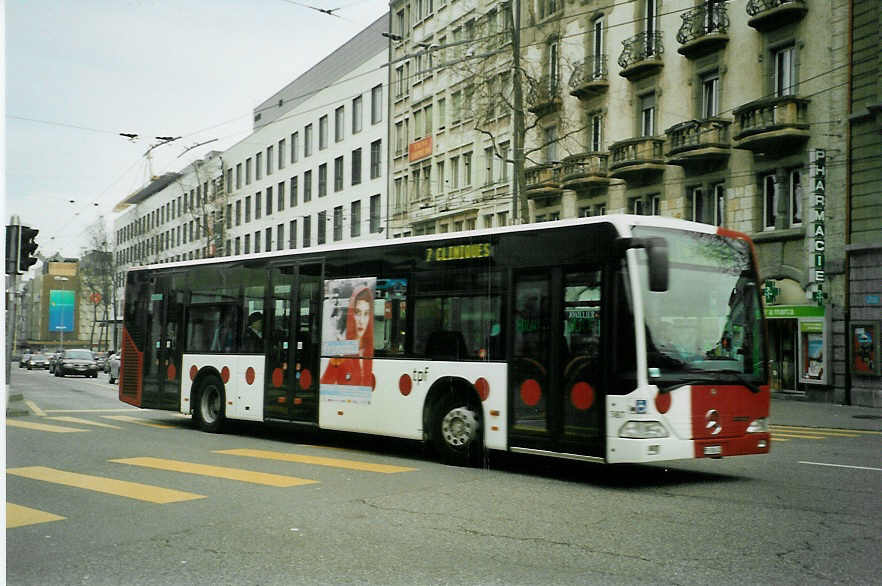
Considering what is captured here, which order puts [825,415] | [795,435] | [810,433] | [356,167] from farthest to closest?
[356,167] < [825,415] < [810,433] < [795,435]

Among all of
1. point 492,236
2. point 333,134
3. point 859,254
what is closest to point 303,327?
point 492,236

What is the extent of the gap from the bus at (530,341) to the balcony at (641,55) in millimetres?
21057

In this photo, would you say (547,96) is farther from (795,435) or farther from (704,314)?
(704,314)

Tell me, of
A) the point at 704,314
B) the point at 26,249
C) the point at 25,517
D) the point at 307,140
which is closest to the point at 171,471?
the point at 25,517

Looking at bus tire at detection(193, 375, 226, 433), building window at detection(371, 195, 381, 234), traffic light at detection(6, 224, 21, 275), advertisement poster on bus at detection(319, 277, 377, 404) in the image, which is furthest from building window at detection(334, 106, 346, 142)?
advertisement poster on bus at detection(319, 277, 377, 404)

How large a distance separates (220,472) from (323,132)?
53919 millimetres

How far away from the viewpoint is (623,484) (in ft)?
33.7

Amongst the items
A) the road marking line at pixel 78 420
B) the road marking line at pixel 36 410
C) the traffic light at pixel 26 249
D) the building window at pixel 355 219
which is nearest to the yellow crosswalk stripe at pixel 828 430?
the road marking line at pixel 78 420

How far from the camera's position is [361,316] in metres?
13.3

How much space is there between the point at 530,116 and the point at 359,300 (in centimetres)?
2852

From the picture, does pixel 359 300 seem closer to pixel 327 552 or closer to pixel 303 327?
pixel 303 327

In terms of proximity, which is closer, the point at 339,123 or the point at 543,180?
the point at 543,180

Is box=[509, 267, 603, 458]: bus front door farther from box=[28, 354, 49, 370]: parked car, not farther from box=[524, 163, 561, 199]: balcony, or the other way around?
box=[28, 354, 49, 370]: parked car

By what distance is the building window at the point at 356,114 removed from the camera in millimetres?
58688
